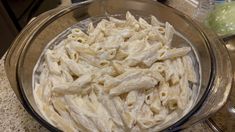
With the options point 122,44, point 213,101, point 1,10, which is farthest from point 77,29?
point 1,10

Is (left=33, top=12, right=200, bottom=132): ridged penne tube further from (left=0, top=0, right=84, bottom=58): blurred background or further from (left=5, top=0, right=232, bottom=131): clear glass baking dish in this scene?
(left=0, top=0, right=84, bottom=58): blurred background

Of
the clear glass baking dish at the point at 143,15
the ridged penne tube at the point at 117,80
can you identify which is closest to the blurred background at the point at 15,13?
the clear glass baking dish at the point at 143,15

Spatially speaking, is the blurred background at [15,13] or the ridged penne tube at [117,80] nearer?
the ridged penne tube at [117,80]

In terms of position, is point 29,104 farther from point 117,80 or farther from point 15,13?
point 15,13

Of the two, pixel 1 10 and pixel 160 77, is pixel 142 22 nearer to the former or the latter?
pixel 160 77

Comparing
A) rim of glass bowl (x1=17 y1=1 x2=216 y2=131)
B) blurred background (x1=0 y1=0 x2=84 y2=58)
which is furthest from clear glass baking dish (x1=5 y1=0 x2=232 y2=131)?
blurred background (x1=0 y1=0 x2=84 y2=58)

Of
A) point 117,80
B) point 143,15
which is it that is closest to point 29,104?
point 117,80

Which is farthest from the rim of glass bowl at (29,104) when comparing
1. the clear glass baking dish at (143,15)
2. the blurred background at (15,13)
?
the blurred background at (15,13)

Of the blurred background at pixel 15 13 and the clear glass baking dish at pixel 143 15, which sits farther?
the blurred background at pixel 15 13

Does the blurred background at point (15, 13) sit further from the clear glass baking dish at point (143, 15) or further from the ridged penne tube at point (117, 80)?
the ridged penne tube at point (117, 80)
